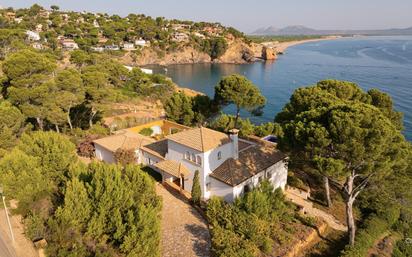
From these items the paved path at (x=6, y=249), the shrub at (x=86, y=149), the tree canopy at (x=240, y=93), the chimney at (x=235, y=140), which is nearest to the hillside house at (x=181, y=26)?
the tree canopy at (x=240, y=93)

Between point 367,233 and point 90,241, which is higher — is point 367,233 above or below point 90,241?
below

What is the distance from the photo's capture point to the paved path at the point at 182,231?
627 inches

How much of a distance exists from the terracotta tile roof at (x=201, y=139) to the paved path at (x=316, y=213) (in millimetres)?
6880

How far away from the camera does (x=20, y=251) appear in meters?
15.4

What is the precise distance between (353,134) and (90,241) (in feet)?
44.4

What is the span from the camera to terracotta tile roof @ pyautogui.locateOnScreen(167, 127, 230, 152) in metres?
20.0

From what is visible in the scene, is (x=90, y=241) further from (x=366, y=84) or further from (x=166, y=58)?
(x=166, y=58)

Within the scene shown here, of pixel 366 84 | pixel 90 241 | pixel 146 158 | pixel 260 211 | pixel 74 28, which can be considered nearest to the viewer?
pixel 90 241

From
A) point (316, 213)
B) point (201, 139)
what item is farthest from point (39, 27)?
point (316, 213)

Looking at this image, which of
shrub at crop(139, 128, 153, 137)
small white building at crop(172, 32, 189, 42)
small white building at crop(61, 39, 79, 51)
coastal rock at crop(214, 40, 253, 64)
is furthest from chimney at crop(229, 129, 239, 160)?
small white building at crop(172, 32, 189, 42)

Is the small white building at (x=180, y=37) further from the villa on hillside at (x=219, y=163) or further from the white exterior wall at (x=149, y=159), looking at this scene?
the villa on hillside at (x=219, y=163)

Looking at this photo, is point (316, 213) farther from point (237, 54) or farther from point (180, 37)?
point (180, 37)

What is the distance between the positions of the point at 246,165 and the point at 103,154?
13.6m

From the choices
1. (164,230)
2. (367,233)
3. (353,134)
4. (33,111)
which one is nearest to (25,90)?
(33,111)
